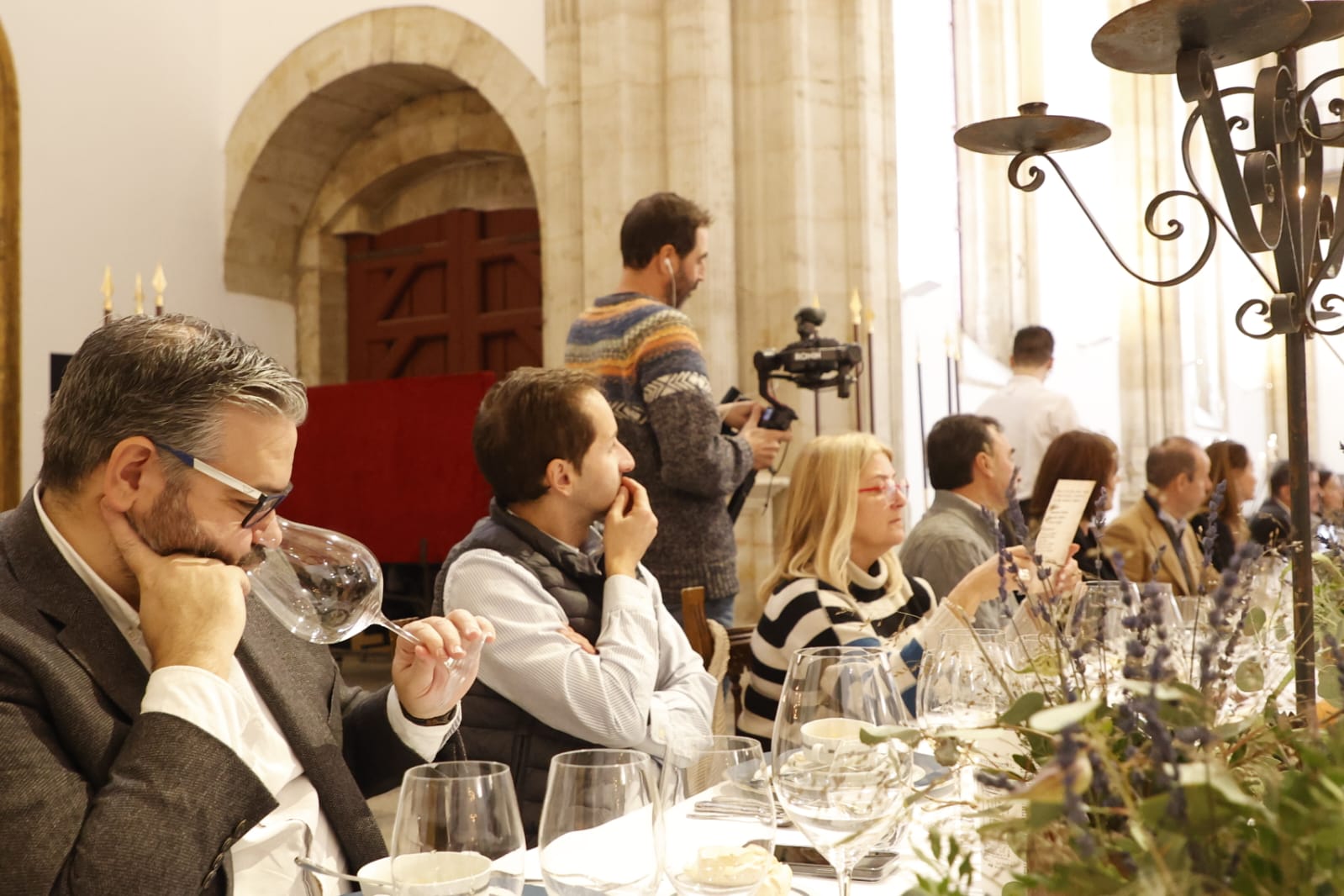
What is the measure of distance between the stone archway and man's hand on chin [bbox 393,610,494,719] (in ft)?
15.4

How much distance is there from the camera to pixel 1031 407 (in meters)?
5.89

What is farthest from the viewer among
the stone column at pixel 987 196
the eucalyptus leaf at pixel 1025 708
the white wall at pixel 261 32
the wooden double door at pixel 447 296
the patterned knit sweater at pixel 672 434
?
the stone column at pixel 987 196

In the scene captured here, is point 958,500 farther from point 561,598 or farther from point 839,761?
point 839,761

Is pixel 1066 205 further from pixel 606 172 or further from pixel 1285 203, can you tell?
pixel 1285 203

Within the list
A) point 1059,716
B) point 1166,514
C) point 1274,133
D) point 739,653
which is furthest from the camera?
point 1166,514

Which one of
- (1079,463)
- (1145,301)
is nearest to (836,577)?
(1079,463)

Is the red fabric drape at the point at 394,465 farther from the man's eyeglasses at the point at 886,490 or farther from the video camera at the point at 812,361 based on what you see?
the man's eyeglasses at the point at 886,490

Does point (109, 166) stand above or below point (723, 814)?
above

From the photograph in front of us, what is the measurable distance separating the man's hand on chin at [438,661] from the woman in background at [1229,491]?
3.99 m

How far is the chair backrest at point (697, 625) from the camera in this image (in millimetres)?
2742

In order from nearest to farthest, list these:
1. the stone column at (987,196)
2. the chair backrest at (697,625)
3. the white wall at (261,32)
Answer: the chair backrest at (697,625) → the white wall at (261,32) → the stone column at (987,196)

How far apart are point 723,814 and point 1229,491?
4754mm

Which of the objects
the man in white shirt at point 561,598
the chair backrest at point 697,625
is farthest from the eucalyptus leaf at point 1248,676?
the chair backrest at point 697,625

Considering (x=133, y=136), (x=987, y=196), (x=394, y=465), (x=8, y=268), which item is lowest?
(x=394, y=465)
